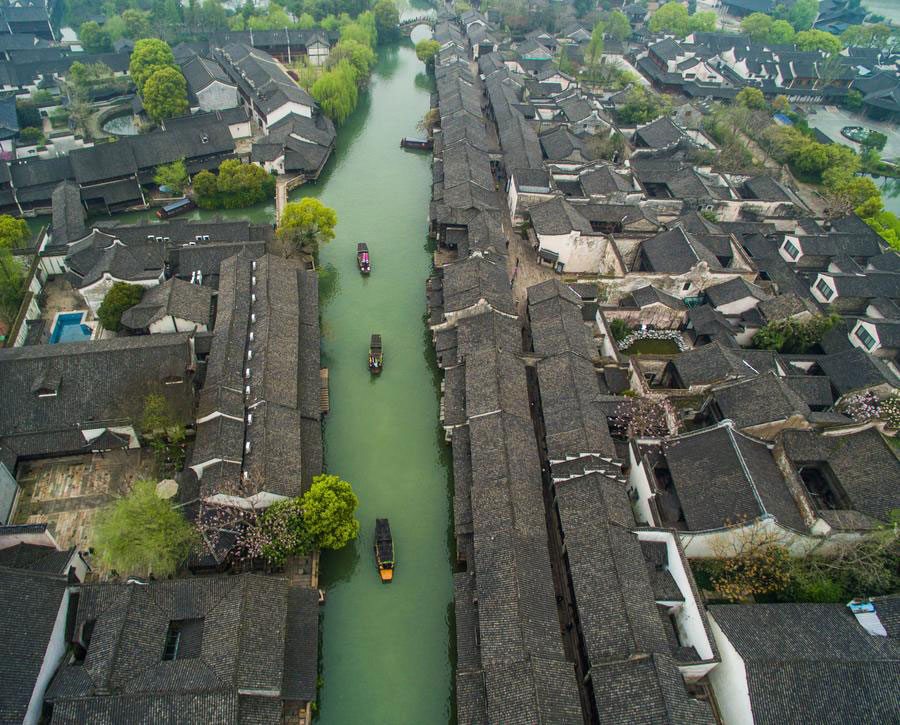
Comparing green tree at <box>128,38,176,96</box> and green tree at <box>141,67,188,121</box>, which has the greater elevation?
green tree at <box>128,38,176,96</box>

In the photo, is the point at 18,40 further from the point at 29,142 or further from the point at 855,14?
the point at 855,14

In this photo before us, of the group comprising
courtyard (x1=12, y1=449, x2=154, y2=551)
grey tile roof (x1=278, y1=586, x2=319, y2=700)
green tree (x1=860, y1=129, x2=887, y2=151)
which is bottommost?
grey tile roof (x1=278, y1=586, x2=319, y2=700)

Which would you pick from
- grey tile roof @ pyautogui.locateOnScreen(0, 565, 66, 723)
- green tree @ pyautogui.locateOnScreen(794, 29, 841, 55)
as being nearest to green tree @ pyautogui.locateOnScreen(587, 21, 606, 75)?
green tree @ pyautogui.locateOnScreen(794, 29, 841, 55)

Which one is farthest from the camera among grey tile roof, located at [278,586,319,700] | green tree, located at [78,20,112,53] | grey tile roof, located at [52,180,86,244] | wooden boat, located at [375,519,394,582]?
green tree, located at [78,20,112,53]

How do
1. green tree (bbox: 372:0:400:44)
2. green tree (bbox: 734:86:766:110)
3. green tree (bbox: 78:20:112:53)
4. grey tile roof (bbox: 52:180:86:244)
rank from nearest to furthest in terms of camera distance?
grey tile roof (bbox: 52:180:86:244) → green tree (bbox: 734:86:766:110) → green tree (bbox: 78:20:112:53) → green tree (bbox: 372:0:400:44)

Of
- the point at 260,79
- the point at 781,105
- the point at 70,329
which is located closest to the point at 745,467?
the point at 70,329

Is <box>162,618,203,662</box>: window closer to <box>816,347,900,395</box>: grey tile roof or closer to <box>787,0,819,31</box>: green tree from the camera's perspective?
<box>816,347,900,395</box>: grey tile roof

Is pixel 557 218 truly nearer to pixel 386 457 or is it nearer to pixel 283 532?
pixel 386 457
